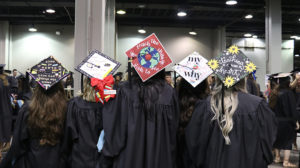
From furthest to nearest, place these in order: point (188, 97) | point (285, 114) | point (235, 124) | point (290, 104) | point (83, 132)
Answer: point (285, 114)
point (290, 104)
point (188, 97)
point (83, 132)
point (235, 124)

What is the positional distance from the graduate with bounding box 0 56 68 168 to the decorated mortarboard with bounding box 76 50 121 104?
1.07 ft

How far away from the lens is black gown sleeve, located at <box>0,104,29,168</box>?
296 cm

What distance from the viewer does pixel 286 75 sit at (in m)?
6.25

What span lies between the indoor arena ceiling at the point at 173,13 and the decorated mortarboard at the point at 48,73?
6.64m

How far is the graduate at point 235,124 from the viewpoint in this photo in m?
2.59

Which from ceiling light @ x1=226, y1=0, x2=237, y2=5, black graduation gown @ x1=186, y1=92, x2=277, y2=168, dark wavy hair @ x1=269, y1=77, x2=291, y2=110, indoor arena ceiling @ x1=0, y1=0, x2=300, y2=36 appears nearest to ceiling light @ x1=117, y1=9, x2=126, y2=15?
indoor arena ceiling @ x1=0, y1=0, x2=300, y2=36

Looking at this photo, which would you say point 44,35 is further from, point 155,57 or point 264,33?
point 155,57

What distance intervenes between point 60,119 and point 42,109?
0.20 meters

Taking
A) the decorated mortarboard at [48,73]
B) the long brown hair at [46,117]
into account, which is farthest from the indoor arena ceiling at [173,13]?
the long brown hair at [46,117]

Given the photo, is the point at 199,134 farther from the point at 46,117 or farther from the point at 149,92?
the point at 46,117

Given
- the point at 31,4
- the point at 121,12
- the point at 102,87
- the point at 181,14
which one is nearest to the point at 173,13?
the point at 181,14

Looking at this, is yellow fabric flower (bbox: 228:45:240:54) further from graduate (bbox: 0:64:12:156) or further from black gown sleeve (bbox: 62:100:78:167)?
graduate (bbox: 0:64:12:156)

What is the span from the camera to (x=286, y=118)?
20.5 feet

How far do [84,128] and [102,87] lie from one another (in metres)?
0.46
